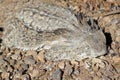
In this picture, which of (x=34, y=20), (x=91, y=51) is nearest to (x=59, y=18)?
(x=34, y=20)

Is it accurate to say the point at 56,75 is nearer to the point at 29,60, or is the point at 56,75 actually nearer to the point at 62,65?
the point at 62,65

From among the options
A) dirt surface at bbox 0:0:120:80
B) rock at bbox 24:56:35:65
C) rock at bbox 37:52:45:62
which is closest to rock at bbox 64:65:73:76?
dirt surface at bbox 0:0:120:80

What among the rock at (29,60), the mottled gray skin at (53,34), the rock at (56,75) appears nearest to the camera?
the rock at (56,75)

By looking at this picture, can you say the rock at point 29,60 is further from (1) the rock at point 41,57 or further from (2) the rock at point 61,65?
(2) the rock at point 61,65

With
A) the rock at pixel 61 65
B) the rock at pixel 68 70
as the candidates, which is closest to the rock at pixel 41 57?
the rock at pixel 61 65

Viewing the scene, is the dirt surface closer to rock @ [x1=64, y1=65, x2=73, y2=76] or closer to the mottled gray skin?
rock @ [x1=64, y1=65, x2=73, y2=76]

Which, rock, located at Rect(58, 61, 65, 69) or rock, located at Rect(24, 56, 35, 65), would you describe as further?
rock, located at Rect(24, 56, 35, 65)

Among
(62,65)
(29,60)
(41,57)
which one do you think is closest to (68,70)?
(62,65)

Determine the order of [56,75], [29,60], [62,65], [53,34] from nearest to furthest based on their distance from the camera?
[56,75]
[62,65]
[29,60]
[53,34]

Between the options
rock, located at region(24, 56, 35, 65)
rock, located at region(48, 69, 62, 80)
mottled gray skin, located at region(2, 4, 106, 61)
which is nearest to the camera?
rock, located at region(48, 69, 62, 80)
